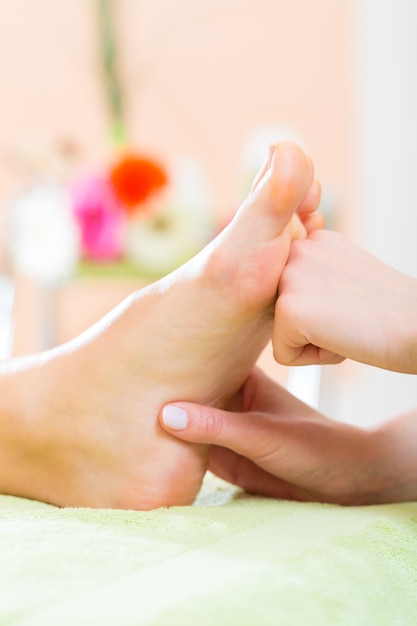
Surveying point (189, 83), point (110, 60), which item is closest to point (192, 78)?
point (189, 83)

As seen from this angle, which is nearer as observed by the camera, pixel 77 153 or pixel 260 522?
pixel 260 522

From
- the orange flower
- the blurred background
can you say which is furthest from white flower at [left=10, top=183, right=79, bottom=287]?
the blurred background

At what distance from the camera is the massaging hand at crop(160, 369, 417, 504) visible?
0.78 metres

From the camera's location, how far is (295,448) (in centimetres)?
81

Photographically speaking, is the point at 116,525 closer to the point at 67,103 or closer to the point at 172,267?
the point at 172,267

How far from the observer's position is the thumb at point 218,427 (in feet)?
2.50

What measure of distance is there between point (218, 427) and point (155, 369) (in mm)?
79

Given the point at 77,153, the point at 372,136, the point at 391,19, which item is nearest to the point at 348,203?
the point at 372,136

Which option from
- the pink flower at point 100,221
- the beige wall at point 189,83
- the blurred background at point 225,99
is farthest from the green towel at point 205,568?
the beige wall at point 189,83

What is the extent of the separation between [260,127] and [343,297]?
237 centimetres

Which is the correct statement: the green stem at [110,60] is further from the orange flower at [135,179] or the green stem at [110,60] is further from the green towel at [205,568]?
the green towel at [205,568]

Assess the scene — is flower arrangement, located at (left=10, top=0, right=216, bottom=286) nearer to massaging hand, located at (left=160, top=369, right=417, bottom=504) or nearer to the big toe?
massaging hand, located at (left=160, top=369, right=417, bottom=504)

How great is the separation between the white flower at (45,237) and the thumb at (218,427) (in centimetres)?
114

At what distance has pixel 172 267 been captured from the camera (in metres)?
1.89
